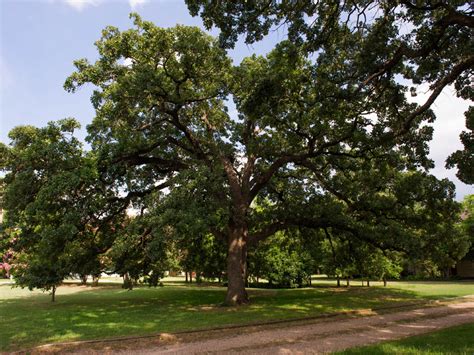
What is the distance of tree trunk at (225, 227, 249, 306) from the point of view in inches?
670

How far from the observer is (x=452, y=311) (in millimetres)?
13930

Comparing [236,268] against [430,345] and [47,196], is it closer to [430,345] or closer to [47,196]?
[47,196]

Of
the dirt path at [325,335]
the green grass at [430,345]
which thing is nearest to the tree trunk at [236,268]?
the dirt path at [325,335]

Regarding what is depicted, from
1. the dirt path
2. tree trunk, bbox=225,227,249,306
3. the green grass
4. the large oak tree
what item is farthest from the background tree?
the green grass

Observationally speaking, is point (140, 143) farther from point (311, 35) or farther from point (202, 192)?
point (311, 35)

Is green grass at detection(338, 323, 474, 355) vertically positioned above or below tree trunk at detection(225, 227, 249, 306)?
below

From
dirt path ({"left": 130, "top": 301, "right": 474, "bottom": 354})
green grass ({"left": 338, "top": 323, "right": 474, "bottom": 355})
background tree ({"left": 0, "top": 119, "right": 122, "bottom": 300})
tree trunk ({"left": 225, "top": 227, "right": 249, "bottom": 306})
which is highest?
background tree ({"left": 0, "top": 119, "right": 122, "bottom": 300})

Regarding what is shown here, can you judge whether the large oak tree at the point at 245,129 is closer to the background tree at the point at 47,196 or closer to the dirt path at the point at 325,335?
the background tree at the point at 47,196

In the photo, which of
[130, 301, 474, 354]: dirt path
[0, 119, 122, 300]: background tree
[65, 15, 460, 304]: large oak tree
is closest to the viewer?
[130, 301, 474, 354]: dirt path

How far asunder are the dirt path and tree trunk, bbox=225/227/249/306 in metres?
5.57

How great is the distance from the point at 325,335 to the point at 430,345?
2703 mm

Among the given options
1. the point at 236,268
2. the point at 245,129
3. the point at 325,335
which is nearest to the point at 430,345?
the point at 325,335

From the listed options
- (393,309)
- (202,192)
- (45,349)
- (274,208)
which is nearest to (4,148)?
(202,192)

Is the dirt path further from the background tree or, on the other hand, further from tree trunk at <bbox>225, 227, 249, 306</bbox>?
the background tree
